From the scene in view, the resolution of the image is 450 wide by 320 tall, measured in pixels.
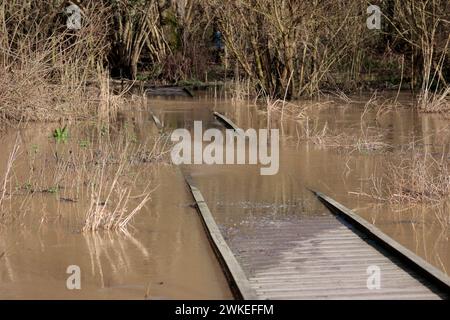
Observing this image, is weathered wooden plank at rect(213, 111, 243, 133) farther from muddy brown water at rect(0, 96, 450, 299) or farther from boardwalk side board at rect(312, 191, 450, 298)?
boardwalk side board at rect(312, 191, 450, 298)

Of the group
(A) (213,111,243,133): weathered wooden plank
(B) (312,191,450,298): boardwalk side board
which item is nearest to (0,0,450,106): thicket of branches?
(A) (213,111,243,133): weathered wooden plank

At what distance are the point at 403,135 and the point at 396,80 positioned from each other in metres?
11.0

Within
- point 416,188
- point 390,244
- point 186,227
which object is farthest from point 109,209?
point 416,188

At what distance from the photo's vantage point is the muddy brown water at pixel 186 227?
285 inches

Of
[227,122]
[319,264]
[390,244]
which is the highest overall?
[227,122]

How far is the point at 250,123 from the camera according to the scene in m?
17.6

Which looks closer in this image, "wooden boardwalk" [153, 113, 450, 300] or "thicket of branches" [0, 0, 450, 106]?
"wooden boardwalk" [153, 113, 450, 300]

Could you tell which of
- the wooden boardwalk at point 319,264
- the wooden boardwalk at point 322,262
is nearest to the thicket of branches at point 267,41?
the wooden boardwalk at point 322,262

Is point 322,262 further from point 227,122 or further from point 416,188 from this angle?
point 227,122

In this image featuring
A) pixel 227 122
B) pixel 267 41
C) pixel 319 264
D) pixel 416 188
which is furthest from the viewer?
pixel 267 41

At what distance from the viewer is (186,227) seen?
907 cm

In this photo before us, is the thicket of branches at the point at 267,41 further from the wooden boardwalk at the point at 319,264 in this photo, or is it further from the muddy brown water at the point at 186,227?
the wooden boardwalk at the point at 319,264

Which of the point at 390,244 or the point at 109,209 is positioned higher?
the point at 109,209

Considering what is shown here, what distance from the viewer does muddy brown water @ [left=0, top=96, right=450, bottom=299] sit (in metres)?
7.23
